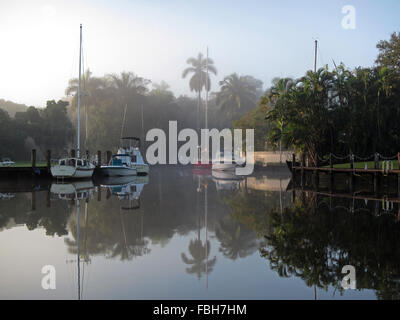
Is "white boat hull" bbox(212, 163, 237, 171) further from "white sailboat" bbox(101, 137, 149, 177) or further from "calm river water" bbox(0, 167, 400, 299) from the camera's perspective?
"calm river water" bbox(0, 167, 400, 299)

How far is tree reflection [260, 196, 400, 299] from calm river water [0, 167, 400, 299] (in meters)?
0.02

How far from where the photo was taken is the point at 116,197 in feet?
71.8

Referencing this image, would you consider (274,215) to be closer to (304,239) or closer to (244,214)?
(244,214)

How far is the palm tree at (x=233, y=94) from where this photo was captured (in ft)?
263

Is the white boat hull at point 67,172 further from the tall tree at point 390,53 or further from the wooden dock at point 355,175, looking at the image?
the tall tree at point 390,53

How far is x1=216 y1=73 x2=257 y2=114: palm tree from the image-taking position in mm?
80250

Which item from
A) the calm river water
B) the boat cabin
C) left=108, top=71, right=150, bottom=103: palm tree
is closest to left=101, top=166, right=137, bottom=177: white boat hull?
the boat cabin

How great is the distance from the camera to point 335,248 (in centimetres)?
992

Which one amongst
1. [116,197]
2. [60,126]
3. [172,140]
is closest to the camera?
[116,197]

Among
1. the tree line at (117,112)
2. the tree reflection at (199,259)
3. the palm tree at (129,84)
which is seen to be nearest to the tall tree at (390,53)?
the tree line at (117,112)

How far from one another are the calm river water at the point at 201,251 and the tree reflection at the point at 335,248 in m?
0.02
